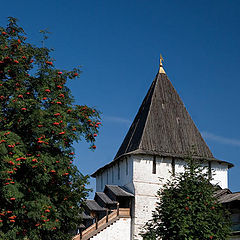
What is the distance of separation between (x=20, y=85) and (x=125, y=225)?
18.1 meters

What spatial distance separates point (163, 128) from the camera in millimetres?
33938

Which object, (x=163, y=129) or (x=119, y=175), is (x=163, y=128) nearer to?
(x=163, y=129)

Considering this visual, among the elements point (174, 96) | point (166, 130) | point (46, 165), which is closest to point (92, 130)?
point (46, 165)

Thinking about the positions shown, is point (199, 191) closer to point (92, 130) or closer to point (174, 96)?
point (92, 130)

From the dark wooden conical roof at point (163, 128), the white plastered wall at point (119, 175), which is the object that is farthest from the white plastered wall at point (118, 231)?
the dark wooden conical roof at point (163, 128)

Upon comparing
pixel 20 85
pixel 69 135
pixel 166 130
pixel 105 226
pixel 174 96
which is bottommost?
pixel 105 226

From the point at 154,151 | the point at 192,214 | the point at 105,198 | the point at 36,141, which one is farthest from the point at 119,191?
the point at 36,141

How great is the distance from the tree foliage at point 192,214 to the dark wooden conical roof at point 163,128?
14666 mm

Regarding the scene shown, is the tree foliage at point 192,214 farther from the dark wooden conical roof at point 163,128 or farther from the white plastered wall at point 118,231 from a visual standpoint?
the dark wooden conical roof at point 163,128

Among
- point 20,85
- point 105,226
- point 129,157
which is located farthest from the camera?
point 129,157

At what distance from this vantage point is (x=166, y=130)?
3397 centimetres

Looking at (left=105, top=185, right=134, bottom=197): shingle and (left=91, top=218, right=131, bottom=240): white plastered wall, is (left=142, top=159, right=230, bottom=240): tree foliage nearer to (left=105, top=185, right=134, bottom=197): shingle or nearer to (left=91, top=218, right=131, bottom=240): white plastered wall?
(left=91, top=218, right=131, bottom=240): white plastered wall

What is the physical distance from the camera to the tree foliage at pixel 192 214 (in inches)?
624

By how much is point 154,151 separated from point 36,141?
19.0 metres
